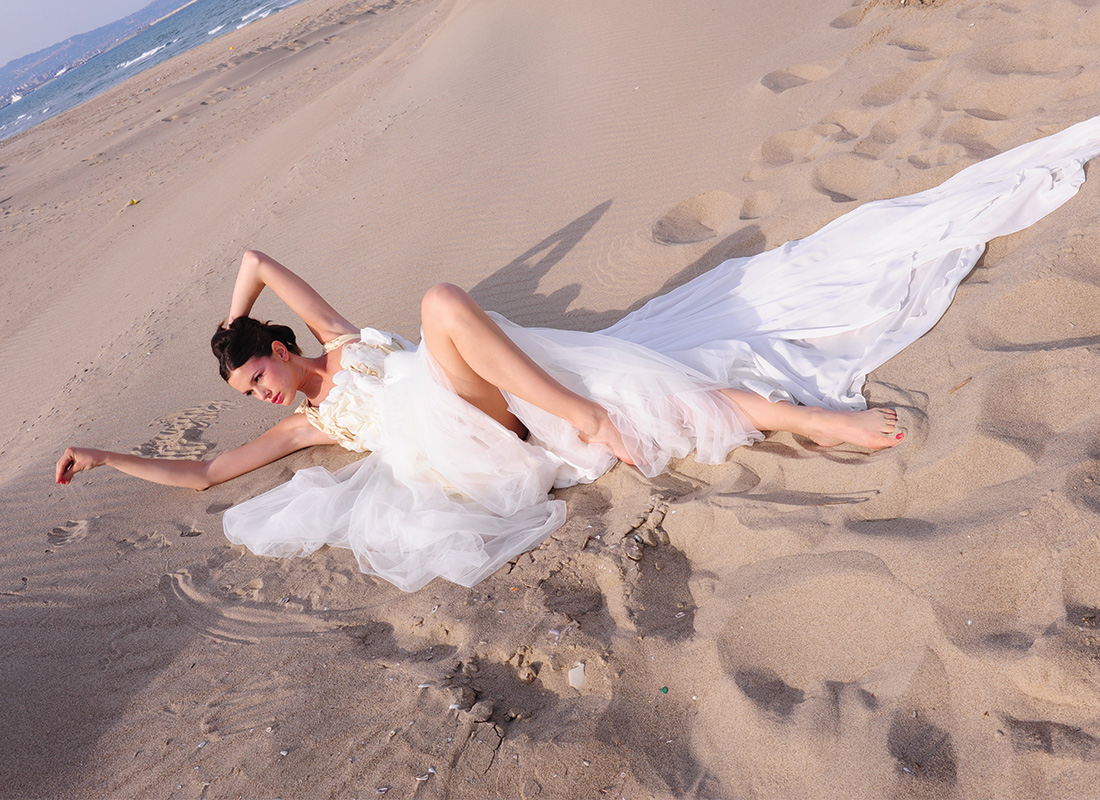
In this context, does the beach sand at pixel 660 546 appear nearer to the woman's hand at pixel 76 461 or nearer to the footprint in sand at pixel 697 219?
the footprint in sand at pixel 697 219

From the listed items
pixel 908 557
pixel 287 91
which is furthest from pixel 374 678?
pixel 287 91

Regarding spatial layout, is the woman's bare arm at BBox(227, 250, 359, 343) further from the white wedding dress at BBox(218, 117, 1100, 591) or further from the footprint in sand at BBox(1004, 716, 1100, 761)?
the footprint in sand at BBox(1004, 716, 1100, 761)

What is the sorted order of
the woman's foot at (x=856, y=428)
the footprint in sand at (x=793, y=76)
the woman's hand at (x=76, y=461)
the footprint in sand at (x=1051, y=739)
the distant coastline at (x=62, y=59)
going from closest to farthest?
1. the footprint in sand at (x=1051, y=739)
2. the woman's foot at (x=856, y=428)
3. the woman's hand at (x=76, y=461)
4. the footprint in sand at (x=793, y=76)
5. the distant coastline at (x=62, y=59)

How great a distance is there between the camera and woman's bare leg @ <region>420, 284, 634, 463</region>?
2.61m

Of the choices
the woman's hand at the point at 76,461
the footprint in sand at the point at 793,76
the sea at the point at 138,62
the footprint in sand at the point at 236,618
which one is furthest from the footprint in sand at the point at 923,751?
the sea at the point at 138,62

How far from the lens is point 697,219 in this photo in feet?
15.7

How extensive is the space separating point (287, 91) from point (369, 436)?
37.8 feet

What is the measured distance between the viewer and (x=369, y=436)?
10.9 ft

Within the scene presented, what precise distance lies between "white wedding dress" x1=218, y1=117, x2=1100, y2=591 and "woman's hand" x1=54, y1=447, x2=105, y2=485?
0.80 metres

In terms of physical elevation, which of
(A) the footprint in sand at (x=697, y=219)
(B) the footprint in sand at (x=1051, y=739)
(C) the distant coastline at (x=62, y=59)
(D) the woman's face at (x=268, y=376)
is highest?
(C) the distant coastline at (x=62, y=59)

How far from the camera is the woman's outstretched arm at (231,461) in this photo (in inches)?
141

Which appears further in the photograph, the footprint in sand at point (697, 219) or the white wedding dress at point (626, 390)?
the footprint in sand at point (697, 219)

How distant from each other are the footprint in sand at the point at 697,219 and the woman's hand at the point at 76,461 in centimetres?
336

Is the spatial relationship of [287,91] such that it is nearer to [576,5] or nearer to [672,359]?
[576,5]
